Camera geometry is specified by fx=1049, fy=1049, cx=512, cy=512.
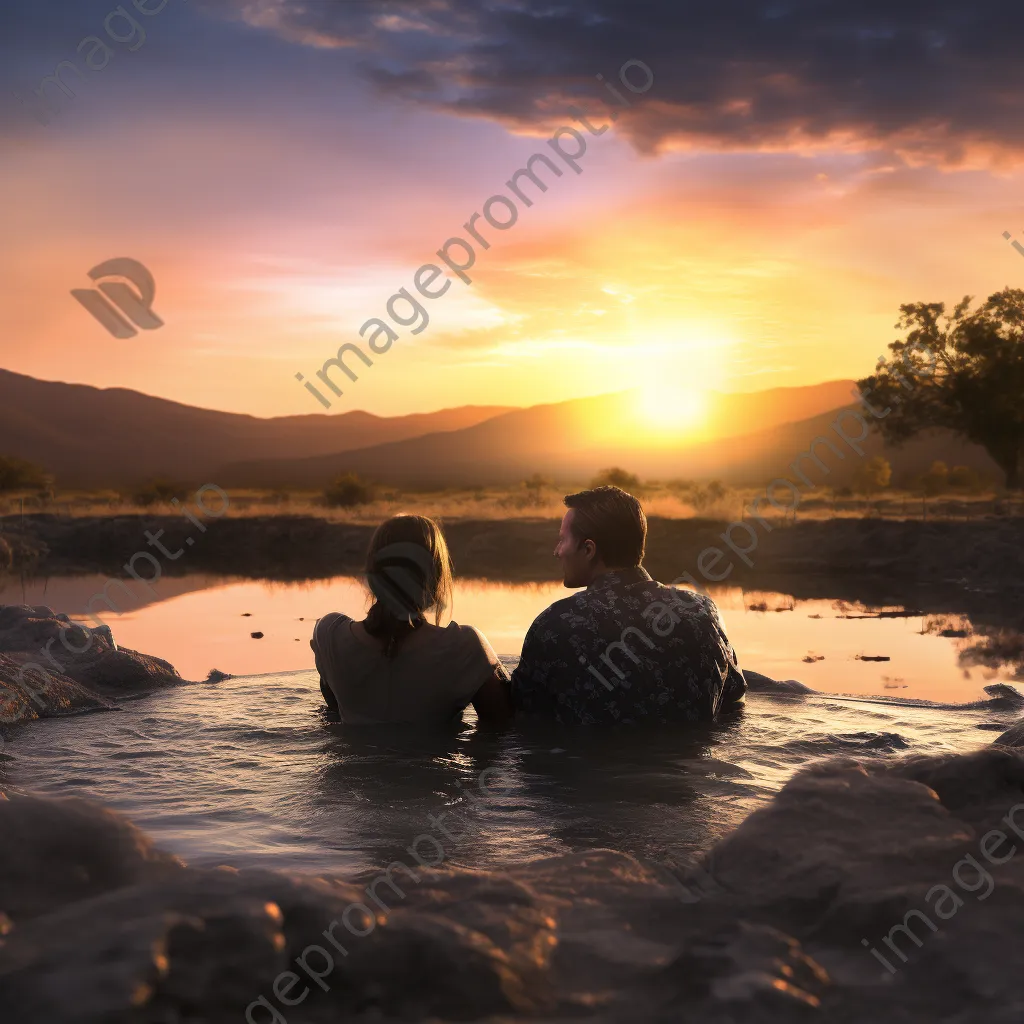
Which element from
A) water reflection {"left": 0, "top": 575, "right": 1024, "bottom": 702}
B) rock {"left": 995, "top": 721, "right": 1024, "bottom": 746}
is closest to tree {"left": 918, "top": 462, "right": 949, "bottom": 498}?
water reflection {"left": 0, "top": 575, "right": 1024, "bottom": 702}

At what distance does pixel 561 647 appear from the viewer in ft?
16.1

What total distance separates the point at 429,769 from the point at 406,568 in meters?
0.89

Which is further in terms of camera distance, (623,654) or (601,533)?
(601,533)

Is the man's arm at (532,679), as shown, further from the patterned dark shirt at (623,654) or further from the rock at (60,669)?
the rock at (60,669)

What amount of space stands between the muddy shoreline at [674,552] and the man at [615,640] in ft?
25.9

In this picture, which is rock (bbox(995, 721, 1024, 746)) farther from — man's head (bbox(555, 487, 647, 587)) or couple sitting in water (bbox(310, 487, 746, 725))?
man's head (bbox(555, 487, 647, 587))

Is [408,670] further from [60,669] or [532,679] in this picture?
[60,669]

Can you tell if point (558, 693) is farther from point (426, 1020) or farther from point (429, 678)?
point (426, 1020)

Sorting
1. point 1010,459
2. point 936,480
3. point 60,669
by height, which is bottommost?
point 60,669

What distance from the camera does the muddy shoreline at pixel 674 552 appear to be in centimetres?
1623

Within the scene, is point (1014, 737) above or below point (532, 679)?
below

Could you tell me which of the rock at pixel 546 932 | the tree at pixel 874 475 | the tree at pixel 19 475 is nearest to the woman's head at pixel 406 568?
the rock at pixel 546 932

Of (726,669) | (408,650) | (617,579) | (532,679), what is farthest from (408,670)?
(726,669)

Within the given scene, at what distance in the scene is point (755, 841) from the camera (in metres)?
2.73
